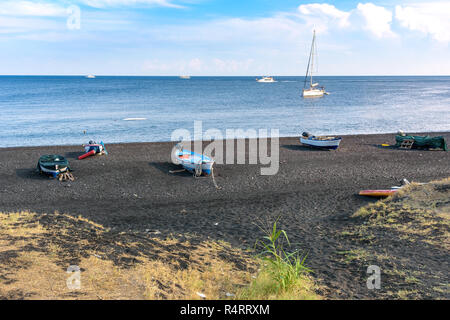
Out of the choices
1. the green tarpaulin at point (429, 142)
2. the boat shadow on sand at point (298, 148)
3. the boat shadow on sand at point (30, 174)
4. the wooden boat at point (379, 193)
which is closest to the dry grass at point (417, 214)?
the wooden boat at point (379, 193)

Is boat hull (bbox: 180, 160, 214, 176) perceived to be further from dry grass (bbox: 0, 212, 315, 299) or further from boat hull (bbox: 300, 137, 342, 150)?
boat hull (bbox: 300, 137, 342, 150)

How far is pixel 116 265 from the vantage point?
918 centimetres

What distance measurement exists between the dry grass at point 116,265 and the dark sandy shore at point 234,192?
1.75 meters

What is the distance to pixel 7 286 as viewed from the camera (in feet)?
24.4

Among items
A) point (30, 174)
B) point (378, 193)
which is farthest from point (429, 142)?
point (30, 174)

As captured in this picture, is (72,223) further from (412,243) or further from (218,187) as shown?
(412,243)

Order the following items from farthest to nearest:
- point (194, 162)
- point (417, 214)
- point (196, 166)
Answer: point (194, 162) → point (196, 166) → point (417, 214)

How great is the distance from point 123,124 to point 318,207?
35.2m

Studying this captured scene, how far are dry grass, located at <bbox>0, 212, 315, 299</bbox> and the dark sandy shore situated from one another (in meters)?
1.75

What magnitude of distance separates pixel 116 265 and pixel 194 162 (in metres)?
13.3

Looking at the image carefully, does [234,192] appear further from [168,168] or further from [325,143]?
[325,143]

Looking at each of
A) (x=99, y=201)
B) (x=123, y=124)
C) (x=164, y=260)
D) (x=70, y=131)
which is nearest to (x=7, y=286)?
(x=164, y=260)

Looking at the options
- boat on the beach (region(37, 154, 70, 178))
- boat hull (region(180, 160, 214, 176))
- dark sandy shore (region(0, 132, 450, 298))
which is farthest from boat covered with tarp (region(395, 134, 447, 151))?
boat on the beach (region(37, 154, 70, 178))

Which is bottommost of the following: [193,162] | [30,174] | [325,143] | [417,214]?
[30,174]
